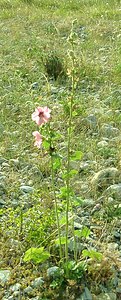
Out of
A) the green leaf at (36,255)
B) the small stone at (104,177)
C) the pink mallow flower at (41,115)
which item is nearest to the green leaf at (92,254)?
the green leaf at (36,255)

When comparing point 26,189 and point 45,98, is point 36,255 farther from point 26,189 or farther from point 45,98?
point 45,98

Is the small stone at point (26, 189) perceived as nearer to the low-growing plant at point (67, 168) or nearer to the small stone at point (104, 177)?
the small stone at point (104, 177)

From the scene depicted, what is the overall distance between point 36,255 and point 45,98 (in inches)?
129

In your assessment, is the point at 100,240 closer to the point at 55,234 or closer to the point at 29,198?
the point at 55,234

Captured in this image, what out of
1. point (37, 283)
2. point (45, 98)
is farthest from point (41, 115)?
point (45, 98)

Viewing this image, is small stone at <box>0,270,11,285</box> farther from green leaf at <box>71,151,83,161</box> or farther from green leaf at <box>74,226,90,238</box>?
green leaf at <box>71,151,83,161</box>

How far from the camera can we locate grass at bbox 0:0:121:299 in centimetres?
446

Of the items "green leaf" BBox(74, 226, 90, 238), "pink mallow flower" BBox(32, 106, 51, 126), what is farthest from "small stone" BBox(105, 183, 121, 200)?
"pink mallow flower" BBox(32, 106, 51, 126)

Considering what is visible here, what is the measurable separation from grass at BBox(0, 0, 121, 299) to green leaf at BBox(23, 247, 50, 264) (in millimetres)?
180

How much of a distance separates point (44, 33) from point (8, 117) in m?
4.02

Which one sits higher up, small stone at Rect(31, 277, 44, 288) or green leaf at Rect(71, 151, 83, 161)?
green leaf at Rect(71, 151, 83, 161)

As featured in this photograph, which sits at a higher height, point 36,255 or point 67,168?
point 67,168

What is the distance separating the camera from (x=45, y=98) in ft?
21.8

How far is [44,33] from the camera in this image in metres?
9.87
